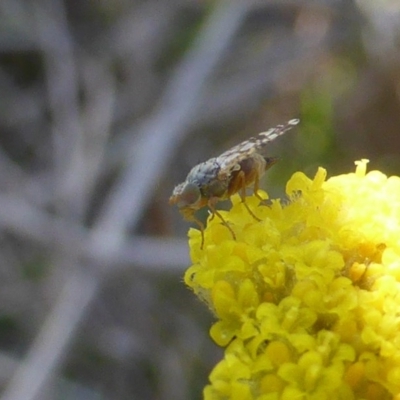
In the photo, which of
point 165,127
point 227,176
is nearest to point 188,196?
point 227,176

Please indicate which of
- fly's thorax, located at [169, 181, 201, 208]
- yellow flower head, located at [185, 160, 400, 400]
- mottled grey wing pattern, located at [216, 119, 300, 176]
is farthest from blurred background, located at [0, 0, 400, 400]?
yellow flower head, located at [185, 160, 400, 400]

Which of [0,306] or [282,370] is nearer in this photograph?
[282,370]

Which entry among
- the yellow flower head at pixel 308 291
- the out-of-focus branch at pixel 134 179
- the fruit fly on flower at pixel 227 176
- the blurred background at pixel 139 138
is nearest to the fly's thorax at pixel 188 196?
the fruit fly on flower at pixel 227 176

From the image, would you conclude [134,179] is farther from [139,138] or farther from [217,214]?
[217,214]

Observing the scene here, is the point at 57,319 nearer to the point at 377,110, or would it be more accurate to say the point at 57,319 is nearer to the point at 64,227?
the point at 64,227

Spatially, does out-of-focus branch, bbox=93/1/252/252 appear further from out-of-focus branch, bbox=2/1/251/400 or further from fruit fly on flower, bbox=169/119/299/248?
fruit fly on flower, bbox=169/119/299/248

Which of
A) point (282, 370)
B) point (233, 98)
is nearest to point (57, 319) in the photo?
point (233, 98)
